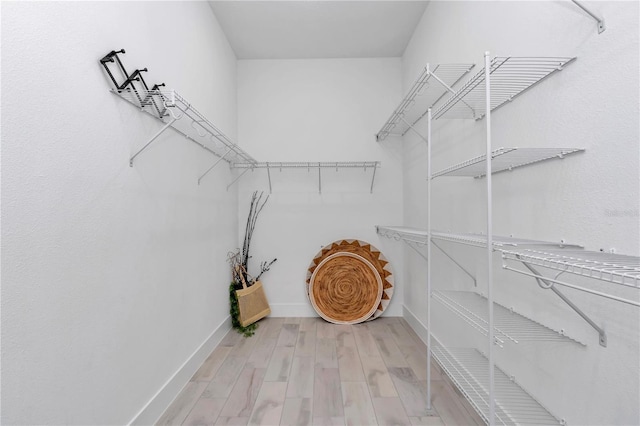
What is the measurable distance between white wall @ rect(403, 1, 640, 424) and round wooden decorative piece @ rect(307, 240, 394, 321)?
124 centimetres

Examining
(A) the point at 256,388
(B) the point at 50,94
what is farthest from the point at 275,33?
(A) the point at 256,388

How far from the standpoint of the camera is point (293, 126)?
309 centimetres

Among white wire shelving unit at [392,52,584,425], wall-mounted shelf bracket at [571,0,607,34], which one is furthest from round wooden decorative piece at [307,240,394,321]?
wall-mounted shelf bracket at [571,0,607,34]

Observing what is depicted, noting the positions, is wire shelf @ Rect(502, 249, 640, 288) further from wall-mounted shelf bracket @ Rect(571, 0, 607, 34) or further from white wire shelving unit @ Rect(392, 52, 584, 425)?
wall-mounted shelf bracket @ Rect(571, 0, 607, 34)

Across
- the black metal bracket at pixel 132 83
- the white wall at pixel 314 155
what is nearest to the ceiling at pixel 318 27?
the white wall at pixel 314 155

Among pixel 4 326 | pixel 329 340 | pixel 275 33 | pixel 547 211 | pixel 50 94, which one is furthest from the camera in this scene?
pixel 275 33

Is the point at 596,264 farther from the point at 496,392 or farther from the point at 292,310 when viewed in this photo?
the point at 292,310

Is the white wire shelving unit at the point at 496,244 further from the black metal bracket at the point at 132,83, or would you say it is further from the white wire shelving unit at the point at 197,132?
the black metal bracket at the point at 132,83

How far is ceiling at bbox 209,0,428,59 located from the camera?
7.72ft

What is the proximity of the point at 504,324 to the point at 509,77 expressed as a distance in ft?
3.09

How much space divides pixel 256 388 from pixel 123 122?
1.50 meters

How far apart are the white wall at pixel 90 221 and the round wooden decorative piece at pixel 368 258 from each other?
1313 mm

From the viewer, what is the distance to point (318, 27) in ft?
8.52

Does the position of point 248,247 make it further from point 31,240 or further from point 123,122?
point 31,240
